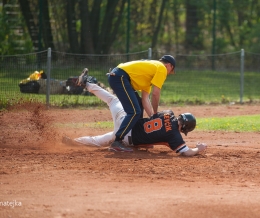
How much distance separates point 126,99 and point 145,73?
539 millimetres

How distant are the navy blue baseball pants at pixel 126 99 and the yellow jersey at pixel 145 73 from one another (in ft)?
0.38

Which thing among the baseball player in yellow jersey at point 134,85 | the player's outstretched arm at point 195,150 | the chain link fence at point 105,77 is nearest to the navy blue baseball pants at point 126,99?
the baseball player in yellow jersey at point 134,85

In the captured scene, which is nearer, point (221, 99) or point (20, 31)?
point (221, 99)

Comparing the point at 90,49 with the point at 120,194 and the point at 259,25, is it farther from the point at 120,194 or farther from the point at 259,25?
the point at 120,194

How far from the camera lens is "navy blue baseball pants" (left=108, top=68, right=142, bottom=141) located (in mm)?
9930

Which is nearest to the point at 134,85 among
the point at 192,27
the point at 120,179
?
the point at 120,179

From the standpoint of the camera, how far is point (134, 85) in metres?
10.3

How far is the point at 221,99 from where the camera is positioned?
1950cm

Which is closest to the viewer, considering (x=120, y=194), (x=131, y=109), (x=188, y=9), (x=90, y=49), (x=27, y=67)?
(x=120, y=194)

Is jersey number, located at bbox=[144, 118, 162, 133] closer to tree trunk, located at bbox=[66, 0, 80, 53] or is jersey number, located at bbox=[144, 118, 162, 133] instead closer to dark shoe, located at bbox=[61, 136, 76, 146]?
dark shoe, located at bbox=[61, 136, 76, 146]

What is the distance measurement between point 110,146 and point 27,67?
6950 mm

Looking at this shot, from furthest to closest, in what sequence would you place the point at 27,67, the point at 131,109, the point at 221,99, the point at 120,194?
the point at 221,99 < the point at 27,67 < the point at 131,109 < the point at 120,194

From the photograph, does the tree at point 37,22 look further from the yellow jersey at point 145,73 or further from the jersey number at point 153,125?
the jersey number at point 153,125

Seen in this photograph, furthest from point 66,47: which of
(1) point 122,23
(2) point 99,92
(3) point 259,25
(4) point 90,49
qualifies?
(2) point 99,92
